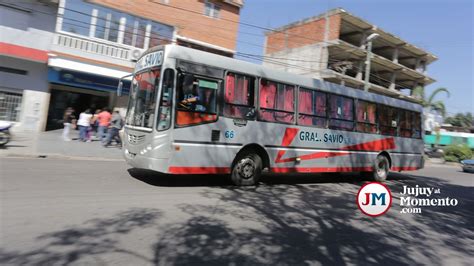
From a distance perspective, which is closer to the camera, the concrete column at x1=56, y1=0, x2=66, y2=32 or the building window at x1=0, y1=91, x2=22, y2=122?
the building window at x1=0, y1=91, x2=22, y2=122

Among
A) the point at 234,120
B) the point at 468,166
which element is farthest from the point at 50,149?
the point at 468,166

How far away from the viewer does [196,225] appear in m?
5.37

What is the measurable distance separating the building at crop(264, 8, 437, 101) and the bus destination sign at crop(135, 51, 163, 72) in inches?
863

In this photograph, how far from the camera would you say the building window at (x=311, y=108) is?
9953mm

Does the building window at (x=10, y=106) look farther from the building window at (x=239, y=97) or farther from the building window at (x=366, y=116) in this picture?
the building window at (x=366, y=116)

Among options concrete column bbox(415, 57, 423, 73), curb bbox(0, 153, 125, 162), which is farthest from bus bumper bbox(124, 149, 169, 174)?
concrete column bbox(415, 57, 423, 73)

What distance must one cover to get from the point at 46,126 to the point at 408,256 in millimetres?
17798

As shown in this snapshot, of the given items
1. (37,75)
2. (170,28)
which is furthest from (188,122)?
(170,28)

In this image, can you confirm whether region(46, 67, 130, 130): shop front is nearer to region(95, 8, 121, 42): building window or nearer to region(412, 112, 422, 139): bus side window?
region(95, 8, 121, 42): building window

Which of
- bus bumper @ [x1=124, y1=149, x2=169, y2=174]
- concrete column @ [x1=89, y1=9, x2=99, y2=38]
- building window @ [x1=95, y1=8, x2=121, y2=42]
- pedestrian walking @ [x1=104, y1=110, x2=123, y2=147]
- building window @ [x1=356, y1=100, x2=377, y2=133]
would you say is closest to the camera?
bus bumper @ [x1=124, y1=149, x2=169, y2=174]

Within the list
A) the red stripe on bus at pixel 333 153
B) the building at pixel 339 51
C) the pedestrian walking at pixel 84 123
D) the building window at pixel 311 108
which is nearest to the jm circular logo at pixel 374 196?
the red stripe on bus at pixel 333 153

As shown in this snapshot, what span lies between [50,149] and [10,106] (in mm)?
6222

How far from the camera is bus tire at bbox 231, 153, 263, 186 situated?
8.73 meters

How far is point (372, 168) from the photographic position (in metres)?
12.4
